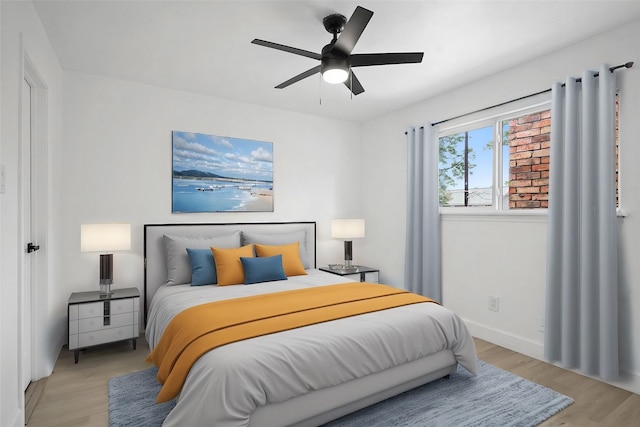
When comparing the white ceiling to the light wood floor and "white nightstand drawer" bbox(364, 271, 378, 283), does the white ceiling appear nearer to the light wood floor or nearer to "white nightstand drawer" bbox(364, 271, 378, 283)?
"white nightstand drawer" bbox(364, 271, 378, 283)

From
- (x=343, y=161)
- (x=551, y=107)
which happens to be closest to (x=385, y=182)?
(x=343, y=161)

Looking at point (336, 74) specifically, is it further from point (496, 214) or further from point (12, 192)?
point (496, 214)

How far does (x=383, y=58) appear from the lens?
2260 millimetres

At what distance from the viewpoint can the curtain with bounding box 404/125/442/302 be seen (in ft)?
12.8

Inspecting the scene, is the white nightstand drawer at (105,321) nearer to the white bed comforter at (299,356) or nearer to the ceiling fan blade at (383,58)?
the white bed comforter at (299,356)

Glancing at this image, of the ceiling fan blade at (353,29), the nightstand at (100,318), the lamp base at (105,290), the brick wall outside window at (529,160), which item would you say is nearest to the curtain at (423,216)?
the brick wall outside window at (529,160)

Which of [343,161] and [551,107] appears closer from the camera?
[551,107]

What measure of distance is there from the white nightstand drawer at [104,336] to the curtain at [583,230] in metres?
3.60

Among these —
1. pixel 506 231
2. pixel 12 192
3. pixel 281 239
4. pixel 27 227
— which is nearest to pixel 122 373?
pixel 27 227

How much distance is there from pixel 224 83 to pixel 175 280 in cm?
204

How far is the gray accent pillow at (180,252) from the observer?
3.41 m

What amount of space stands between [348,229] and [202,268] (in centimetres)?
186

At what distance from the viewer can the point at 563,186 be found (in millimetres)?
2781

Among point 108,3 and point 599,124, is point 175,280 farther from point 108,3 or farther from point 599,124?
point 599,124
